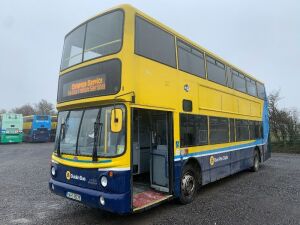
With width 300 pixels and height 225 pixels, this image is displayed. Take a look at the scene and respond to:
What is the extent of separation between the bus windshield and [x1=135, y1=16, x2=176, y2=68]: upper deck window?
4.84 feet

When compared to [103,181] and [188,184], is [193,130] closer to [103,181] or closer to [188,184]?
[188,184]

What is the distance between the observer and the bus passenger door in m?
6.66

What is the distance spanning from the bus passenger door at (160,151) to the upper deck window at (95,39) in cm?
207

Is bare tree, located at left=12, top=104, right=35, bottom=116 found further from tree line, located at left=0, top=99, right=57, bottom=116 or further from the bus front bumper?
the bus front bumper

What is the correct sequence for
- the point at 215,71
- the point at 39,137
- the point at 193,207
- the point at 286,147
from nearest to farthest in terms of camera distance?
the point at 193,207
the point at 215,71
the point at 286,147
the point at 39,137

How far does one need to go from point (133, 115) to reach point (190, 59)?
263 cm

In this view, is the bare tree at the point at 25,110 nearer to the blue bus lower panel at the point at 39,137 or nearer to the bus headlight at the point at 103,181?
the blue bus lower panel at the point at 39,137

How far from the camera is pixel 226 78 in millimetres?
9797

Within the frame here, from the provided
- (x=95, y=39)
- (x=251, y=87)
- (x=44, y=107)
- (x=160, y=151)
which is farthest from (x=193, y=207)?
(x=44, y=107)

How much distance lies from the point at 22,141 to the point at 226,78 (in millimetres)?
31255

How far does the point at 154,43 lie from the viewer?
6367mm

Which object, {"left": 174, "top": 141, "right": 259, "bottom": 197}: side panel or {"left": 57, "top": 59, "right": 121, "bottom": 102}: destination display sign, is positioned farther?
{"left": 174, "top": 141, "right": 259, "bottom": 197}: side panel

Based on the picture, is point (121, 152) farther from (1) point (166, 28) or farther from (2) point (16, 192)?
(2) point (16, 192)

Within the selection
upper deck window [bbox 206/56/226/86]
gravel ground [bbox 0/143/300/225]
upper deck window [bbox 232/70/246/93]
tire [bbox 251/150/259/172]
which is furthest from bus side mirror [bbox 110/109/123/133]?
tire [bbox 251/150/259/172]
